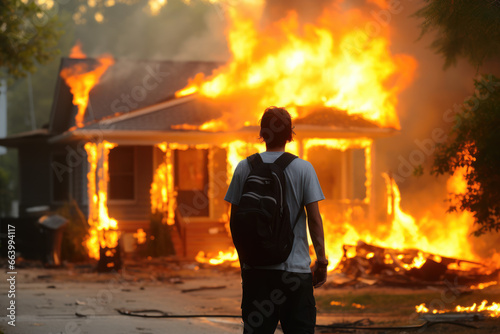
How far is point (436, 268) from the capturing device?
11805 millimetres

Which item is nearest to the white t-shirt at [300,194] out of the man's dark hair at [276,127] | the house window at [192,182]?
the man's dark hair at [276,127]

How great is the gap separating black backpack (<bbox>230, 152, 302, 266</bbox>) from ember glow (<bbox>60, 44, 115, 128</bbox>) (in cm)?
1492

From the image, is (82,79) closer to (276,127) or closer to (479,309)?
(479,309)

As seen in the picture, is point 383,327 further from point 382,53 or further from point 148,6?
point 148,6

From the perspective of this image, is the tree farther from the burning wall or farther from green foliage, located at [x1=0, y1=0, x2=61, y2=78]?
green foliage, located at [x1=0, y1=0, x2=61, y2=78]

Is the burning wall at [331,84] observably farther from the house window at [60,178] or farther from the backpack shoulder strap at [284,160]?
the backpack shoulder strap at [284,160]

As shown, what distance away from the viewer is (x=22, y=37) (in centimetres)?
1747

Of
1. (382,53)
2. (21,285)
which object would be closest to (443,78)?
(382,53)

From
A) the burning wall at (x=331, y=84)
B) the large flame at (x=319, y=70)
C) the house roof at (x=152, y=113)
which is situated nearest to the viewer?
the burning wall at (x=331, y=84)

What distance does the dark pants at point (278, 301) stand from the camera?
413cm

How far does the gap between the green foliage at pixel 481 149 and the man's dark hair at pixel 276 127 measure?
358cm

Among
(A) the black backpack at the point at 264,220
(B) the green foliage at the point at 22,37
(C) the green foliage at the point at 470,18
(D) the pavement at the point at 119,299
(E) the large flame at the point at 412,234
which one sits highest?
(B) the green foliage at the point at 22,37

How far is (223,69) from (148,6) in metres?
44.2

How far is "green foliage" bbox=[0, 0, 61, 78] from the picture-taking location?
16.6 meters
